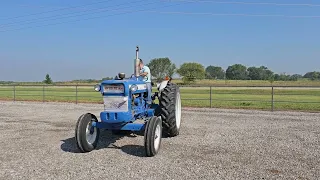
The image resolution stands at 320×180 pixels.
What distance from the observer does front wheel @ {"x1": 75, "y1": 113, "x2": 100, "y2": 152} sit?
21.3ft

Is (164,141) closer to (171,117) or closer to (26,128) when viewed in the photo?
(171,117)

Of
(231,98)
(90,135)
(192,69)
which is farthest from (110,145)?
(192,69)

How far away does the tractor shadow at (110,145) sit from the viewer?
6.77 meters

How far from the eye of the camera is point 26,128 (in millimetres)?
9953

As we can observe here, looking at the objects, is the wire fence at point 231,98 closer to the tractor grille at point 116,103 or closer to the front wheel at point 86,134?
the tractor grille at point 116,103

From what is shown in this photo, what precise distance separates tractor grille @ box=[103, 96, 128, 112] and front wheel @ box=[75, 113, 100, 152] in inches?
20.9

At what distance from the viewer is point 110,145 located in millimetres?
7445

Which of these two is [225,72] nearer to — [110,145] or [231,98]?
[231,98]

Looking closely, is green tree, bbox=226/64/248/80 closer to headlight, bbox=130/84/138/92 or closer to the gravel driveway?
the gravel driveway

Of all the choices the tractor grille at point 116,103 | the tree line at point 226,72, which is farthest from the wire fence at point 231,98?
the tree line at point 226,72

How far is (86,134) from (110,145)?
0.86 m

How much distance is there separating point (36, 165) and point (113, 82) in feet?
6.86

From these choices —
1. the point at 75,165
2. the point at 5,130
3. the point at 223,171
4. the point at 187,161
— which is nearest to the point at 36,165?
the point at 75,165

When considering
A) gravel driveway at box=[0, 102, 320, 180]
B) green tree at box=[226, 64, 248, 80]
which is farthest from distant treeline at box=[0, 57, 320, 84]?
gravel driveway at box=[0, 102, 320, 180]
